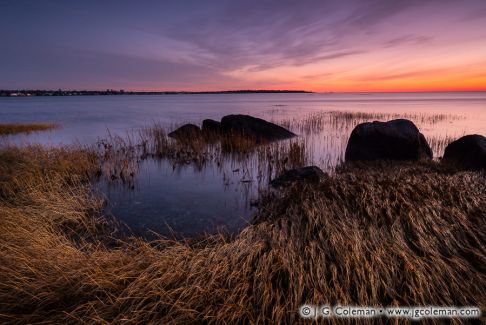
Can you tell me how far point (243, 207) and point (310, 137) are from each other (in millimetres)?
14220

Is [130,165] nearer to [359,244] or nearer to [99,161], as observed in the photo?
[99,161]

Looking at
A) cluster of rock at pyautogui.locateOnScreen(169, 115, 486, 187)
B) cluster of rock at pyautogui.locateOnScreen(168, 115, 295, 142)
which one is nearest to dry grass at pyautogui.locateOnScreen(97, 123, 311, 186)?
cluster of rock at pyautogui.locateOnScreen(168, 115, 295, 142)

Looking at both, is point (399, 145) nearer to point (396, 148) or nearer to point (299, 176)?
point (396, 148)

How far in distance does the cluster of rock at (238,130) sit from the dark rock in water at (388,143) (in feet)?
22.8

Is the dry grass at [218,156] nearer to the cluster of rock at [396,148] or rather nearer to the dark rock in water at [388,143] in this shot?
the cluster of rock at [396,148]

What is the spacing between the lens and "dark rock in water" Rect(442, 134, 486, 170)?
1052 centimetres

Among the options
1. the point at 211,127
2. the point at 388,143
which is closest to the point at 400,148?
the point at 388,143

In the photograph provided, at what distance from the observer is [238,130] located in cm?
1861

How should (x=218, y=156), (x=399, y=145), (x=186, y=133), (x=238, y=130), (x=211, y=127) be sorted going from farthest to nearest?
(x=211, y=127) < (x=186, y=133) < (x=238, y=130) < (x=218, y=156) < (x=399, y=145)

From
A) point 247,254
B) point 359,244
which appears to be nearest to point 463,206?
point 359,244

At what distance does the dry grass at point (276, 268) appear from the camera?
3385mm

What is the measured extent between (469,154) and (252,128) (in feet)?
40.1

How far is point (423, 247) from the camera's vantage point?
456 centimetres

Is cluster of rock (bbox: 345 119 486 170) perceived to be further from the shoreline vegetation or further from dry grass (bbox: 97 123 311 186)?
the shoreline vegetation
